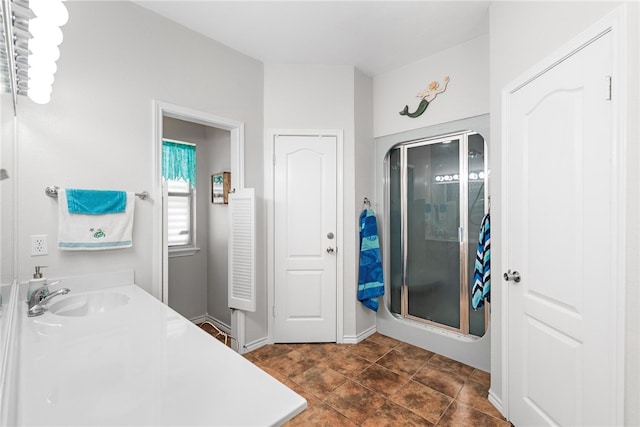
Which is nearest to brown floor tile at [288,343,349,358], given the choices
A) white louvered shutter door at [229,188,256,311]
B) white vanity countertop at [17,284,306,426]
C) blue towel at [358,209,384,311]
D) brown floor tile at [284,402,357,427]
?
blue towel at [358,209,384,311]

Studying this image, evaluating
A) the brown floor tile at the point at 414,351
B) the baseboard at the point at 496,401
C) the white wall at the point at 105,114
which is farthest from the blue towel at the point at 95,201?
the baseboard at the point at 496,401

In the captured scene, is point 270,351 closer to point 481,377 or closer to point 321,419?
point 321,419

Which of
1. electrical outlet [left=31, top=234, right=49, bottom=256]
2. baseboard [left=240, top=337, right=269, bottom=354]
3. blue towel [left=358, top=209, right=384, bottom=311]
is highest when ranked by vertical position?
electrical outlet [left=31, top=234, right=49, bottom=256]

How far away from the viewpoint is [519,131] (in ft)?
5.52

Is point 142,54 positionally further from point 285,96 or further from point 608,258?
point 608,258

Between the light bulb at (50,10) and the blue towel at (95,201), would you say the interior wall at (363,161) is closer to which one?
the blue towel at (95,201)

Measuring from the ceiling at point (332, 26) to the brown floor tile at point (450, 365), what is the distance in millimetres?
2773

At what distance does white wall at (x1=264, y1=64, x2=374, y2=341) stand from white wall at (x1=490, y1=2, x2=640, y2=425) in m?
1.27

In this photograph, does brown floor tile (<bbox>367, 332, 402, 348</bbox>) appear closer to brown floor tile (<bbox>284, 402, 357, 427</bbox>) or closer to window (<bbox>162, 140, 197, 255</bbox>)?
brown floor tile (<bbox>284, 402, 357, 427</bbox>)

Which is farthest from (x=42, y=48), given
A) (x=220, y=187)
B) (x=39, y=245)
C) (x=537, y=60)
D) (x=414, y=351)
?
(x=414, y=351)

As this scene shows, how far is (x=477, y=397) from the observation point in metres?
2.02

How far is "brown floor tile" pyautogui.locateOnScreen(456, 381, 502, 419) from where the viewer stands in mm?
1886

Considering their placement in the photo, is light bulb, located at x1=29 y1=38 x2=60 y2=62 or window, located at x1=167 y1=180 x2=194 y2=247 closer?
light bulb, located at x1=29 y1=38 x2=60 y2=62

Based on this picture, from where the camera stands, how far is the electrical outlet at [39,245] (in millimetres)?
1613
